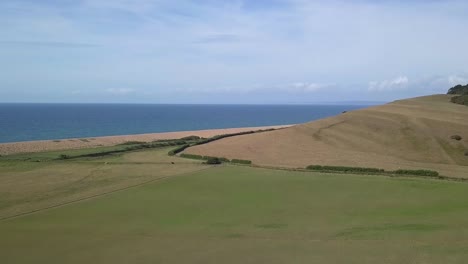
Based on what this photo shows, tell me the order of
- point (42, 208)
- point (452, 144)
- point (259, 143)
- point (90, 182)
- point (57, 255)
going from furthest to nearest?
1. point (259, 143)
2. point (452, 144)
3. point (90, 182)
4. point (42, 208)
5. point (57, 255)

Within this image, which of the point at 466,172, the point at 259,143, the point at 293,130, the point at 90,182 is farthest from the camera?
the point at 293,130

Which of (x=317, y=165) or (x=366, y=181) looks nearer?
(x=366, y=181)

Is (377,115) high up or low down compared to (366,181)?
up

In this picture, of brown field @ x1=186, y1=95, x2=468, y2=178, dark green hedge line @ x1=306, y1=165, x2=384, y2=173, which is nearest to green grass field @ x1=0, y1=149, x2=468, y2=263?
dark green hedge line @ x1=306, y1=165, x2=384, y2=173

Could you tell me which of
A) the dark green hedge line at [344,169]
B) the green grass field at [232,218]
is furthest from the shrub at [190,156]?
the dark green hedge line at [344,169]

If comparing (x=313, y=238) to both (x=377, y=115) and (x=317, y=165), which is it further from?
(x=377, y=115)

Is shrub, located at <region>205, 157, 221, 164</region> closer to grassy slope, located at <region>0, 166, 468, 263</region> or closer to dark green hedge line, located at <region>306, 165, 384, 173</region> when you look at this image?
dark green hedge line, located at <region>306, 165, 384, 173</region>

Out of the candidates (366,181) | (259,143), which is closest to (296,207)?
(366,181)
